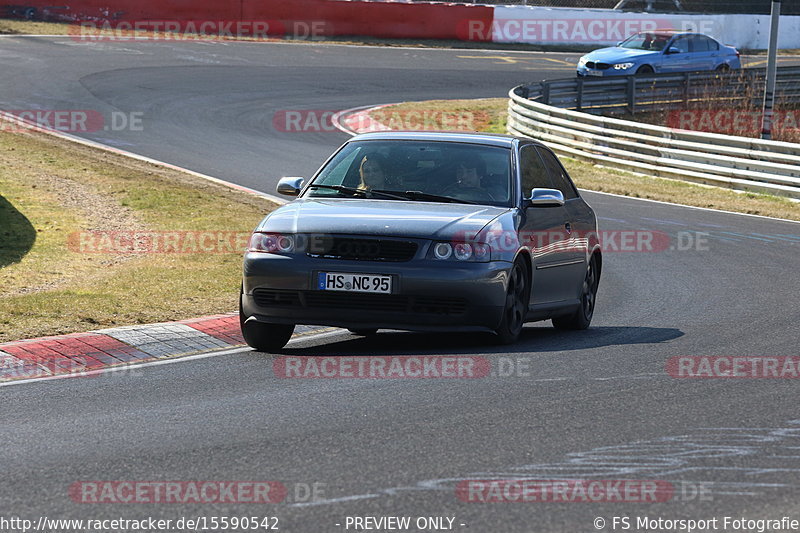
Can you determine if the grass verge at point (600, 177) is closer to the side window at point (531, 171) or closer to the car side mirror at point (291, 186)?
the side window at point (531, 171)

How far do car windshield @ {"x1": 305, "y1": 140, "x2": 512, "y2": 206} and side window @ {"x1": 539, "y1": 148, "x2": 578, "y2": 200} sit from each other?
953 millimetres

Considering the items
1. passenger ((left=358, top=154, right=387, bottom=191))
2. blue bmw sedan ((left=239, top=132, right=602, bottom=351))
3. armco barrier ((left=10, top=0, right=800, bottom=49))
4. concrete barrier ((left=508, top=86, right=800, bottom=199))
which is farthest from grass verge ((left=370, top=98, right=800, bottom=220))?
passenger ((left=358, top=154, right=387, bottom=191))

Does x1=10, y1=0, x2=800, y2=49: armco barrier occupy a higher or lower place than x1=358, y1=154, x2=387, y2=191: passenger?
lower

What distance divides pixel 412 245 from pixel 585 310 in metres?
2.77

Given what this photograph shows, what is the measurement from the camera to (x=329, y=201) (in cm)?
995

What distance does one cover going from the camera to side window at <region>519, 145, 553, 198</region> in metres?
10.5

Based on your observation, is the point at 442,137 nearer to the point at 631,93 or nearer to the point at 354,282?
the point at 354,282

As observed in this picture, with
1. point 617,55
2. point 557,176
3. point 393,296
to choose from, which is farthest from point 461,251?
point 617,55

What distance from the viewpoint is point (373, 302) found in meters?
9.09

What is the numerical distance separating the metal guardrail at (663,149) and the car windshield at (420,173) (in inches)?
580

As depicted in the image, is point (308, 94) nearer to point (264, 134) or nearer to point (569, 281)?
point (264, 134)

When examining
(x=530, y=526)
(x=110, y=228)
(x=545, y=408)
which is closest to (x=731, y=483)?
(x=530, y=526)

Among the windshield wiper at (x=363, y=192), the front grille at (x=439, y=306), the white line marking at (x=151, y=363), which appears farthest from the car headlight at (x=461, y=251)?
the white line marking at (x=151, y=363)

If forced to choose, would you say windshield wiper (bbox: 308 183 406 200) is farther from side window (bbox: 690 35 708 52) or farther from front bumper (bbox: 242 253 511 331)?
side window (bbox: 690 35 708 52)
